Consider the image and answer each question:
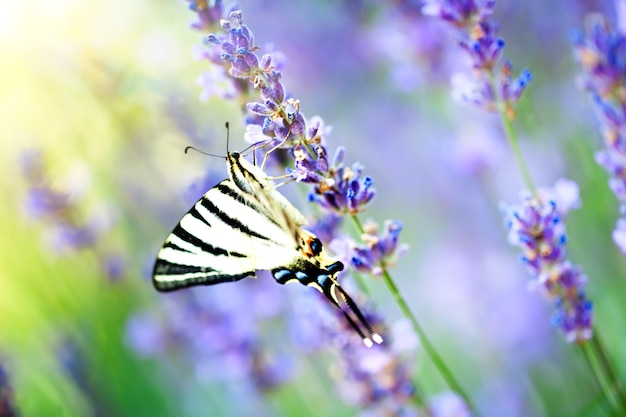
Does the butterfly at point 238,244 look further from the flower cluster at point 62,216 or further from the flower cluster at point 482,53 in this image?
the flower cluster at point 62,216

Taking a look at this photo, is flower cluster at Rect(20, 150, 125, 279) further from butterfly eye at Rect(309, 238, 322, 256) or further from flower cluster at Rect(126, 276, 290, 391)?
butterfly eye at Rect(309, 238, 322, 256)

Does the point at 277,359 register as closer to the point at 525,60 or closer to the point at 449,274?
the point at 449,274

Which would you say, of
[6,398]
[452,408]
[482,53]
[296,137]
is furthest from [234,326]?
[482,53]

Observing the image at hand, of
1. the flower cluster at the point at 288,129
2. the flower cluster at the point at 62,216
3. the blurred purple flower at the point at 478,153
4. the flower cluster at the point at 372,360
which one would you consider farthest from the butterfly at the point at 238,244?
the flower cluster at the point at 62,216

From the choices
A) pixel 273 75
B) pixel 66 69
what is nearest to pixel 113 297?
pixel 66 69

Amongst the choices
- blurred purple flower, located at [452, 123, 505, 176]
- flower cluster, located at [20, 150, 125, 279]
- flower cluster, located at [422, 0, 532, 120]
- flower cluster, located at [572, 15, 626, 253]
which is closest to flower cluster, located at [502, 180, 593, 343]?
flower cluster, located at [572, 15, 626, 253]

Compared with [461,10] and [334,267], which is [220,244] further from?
[461,10]
